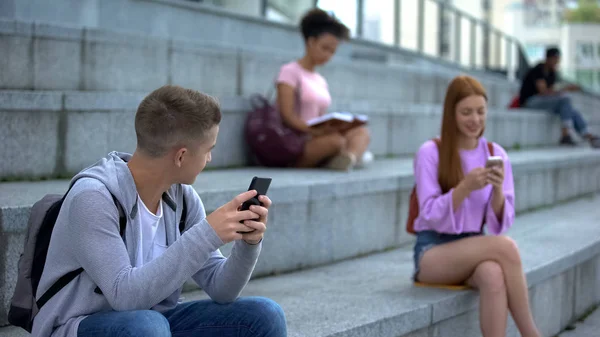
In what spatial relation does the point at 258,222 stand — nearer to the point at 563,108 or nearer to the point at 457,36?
the point at 563,108

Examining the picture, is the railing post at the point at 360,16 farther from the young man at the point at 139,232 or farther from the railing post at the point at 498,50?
the young man at the point at 139,232

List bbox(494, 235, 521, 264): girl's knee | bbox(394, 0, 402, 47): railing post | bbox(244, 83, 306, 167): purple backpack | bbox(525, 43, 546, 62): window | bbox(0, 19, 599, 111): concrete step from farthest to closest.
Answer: bbox(525, 43, 546, 62): window → bbox(394, 0, 402, 47): railing post → bbox(244, 83, 306, 167): purple backpack → bbox(0, 19, 599, 111): concrete step → bbox(494, 235, 521, 264): girl's knee

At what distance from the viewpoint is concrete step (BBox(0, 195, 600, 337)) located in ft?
12.4

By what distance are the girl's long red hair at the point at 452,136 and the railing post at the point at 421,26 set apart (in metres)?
9.43

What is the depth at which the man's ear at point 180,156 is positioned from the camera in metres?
2.57

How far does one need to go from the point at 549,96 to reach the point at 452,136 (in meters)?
8.66

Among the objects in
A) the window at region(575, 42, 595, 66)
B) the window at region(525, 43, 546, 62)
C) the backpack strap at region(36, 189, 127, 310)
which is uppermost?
the window at region(525, 43, 546, 62)

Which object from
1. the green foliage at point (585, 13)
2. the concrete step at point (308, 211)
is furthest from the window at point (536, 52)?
the concrete step at point (308, 211)

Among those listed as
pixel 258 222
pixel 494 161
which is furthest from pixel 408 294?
pixel 258 222

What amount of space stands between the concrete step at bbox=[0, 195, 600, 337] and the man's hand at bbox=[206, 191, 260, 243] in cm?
101

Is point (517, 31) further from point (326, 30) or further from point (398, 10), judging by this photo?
point (326, 30)

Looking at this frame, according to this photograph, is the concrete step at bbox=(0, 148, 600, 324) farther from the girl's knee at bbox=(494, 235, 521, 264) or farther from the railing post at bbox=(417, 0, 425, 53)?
the railing post at bbox=(417, 0, 425, 53)

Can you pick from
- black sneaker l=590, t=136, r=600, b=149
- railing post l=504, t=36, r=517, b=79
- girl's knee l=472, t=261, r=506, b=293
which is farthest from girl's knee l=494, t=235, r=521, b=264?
railing post l=504, t=36, r=517, b=79

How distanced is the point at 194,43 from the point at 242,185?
1.99 metres
